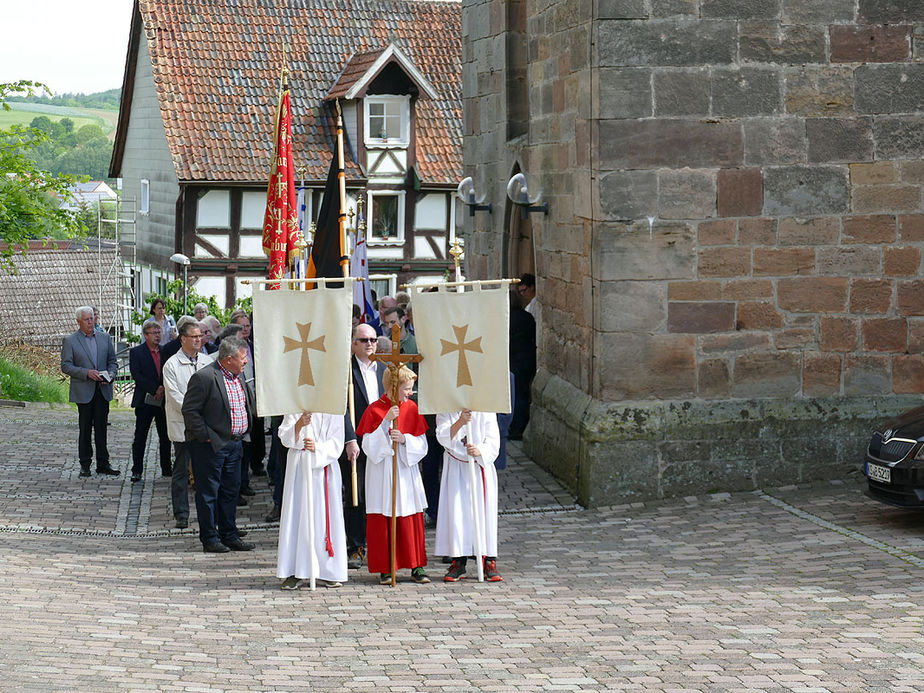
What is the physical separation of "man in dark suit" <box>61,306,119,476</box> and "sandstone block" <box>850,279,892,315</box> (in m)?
7.66

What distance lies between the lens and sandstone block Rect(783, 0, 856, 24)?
1200 centimetres

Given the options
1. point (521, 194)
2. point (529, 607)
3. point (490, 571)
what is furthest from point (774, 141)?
point (529, 607)

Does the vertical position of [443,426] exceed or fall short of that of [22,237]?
it falls short

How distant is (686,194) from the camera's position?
11.9 m

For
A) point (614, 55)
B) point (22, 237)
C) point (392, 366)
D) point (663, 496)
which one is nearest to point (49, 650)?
point (392, 366)

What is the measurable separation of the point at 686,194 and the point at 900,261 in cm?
207

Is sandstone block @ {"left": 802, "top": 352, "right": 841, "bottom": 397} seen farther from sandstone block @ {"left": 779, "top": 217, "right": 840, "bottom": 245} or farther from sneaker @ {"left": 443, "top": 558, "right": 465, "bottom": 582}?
sneaker @ {"left": 443, "top": 558, "right": 465, "bottom": 582}

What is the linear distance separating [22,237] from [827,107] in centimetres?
1756

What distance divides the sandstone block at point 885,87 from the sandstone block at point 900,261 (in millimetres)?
1232

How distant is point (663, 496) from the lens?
12.0 m

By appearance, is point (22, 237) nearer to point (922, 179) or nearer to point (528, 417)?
point (528, 417)

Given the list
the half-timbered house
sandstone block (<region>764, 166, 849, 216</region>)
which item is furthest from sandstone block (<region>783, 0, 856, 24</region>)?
the half-timbered house

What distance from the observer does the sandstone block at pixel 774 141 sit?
39.5 ft

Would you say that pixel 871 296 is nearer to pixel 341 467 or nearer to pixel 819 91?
pixel 819 91
